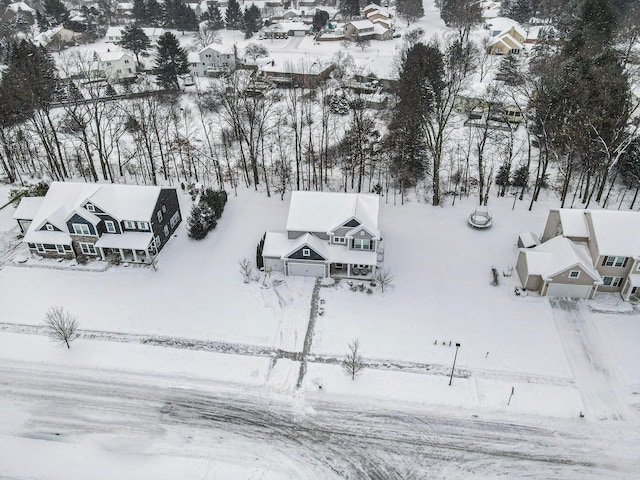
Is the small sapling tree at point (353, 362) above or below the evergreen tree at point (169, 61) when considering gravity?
below

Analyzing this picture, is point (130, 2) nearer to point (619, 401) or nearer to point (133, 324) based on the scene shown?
point (133, 324)

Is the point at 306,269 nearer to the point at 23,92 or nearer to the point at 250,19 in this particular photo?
the point at 23,92

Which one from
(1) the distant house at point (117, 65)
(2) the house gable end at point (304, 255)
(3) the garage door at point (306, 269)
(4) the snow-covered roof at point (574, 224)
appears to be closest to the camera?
(4) the snow-covered roof at point (574, 224)

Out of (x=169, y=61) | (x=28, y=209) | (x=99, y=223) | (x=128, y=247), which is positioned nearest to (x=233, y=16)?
(x=169, y=61)

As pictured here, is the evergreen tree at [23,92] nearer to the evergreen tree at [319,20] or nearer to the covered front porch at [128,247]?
the covered front porch at [128,247]

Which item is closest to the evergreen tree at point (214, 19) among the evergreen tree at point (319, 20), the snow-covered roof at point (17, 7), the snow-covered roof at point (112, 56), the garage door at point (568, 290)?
the evergreen tree at point (319, 20)

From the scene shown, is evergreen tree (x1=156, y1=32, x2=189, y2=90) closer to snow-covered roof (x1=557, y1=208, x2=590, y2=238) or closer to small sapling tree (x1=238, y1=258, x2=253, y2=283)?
small sapling tree (x1=238, y1=258, x2=253, y2=283)
